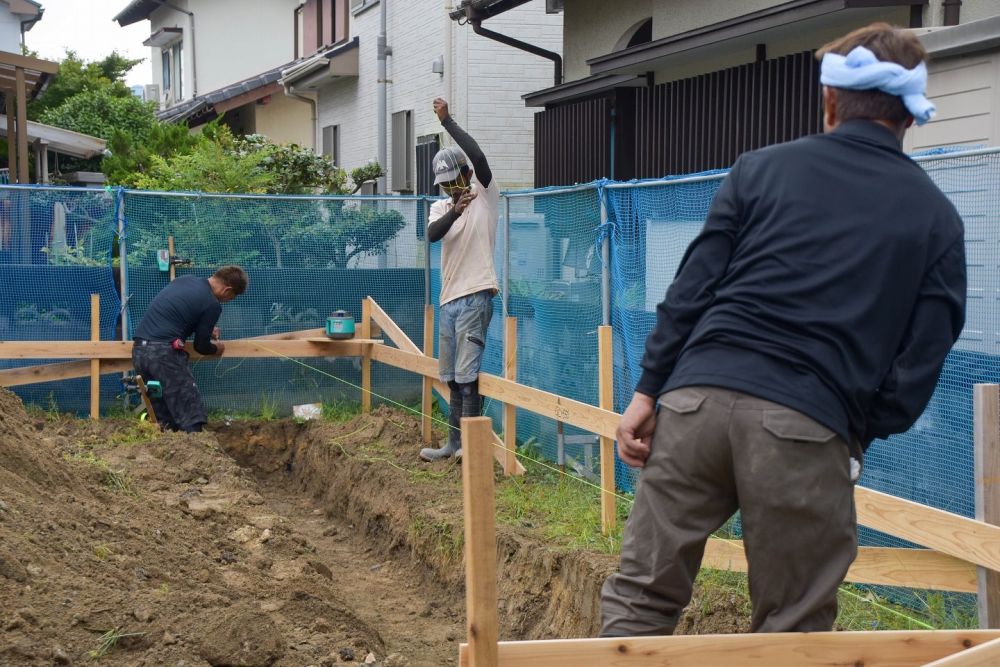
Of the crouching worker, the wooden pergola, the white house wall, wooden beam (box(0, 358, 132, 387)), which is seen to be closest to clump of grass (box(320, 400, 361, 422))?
the crouching worker

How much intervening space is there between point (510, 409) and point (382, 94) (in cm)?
1262

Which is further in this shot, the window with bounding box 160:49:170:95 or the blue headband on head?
the window with bounding box 160:49:170:95

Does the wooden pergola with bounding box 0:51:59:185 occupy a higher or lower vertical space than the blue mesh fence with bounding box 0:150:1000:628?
higher

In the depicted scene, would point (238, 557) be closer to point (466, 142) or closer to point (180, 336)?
point (466, 142)

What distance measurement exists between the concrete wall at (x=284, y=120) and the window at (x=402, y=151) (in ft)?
23.5

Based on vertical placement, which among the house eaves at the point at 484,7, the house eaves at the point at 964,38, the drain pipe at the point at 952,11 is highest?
the house eaves at the point at 484,7

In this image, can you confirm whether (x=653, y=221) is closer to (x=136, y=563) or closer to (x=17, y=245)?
(x=136, y=563)

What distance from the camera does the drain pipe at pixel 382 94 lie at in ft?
63.0

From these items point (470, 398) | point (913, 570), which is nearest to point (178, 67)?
point (470, 398)

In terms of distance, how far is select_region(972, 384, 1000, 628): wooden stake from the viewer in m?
3.86

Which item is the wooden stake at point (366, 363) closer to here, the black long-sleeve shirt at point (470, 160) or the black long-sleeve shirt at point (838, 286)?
the black long-sleeve shirt at point (470, 160)

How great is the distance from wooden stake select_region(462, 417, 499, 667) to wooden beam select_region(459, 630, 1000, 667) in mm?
68

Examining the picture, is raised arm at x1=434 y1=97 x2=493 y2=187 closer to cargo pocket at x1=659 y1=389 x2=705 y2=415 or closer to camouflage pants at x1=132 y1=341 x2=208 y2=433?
camouflage pants at x1=132 y1=341 x2=208 y2=433

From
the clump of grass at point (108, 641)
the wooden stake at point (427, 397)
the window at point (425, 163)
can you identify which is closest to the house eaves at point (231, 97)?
the window at point (425, 163)
